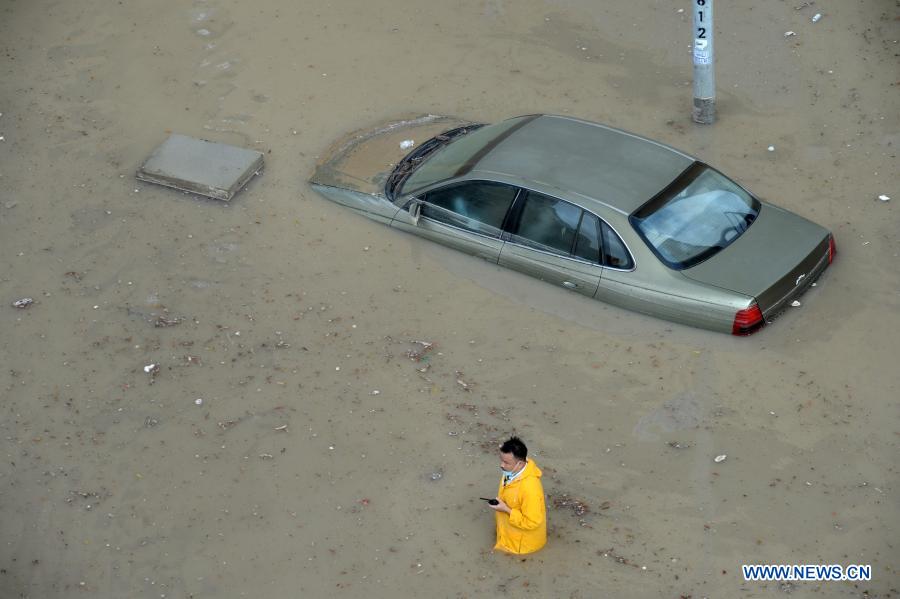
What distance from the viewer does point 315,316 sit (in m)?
10.4

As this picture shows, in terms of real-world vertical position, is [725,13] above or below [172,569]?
above

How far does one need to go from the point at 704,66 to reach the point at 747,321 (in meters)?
3.94

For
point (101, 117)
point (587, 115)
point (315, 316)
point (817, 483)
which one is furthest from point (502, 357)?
point (101, 117)

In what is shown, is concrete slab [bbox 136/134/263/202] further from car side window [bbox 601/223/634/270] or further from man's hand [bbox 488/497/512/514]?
man's hand [bbox 488/497/512/514]

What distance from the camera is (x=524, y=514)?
25.3ft

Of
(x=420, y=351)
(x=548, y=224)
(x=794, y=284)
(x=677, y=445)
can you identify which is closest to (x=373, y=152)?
(x=548, y=224)

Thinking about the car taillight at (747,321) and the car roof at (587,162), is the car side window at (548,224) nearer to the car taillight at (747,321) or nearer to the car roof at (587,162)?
the car roof at (587,162)

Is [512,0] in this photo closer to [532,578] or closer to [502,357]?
[502,357]

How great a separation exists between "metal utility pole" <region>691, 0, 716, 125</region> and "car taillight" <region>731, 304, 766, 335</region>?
368 cm

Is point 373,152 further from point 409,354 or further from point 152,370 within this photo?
point 152,370

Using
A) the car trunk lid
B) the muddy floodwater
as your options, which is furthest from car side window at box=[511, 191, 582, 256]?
the car trunk lid

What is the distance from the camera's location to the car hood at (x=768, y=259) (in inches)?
375

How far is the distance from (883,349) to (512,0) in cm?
779

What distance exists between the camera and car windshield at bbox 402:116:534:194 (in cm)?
1077
